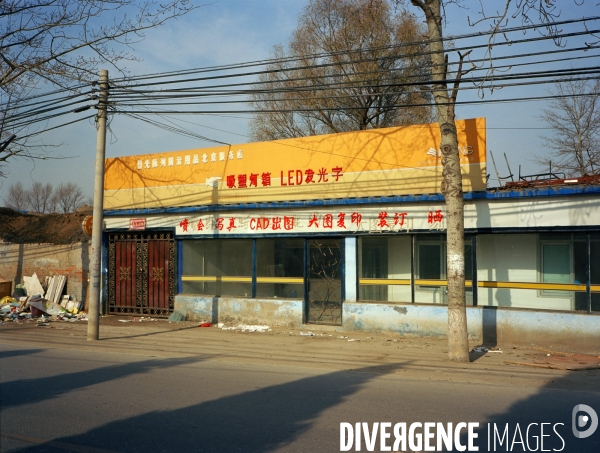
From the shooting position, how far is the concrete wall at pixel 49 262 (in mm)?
21094

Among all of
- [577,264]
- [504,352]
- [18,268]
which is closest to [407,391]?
[504,352]

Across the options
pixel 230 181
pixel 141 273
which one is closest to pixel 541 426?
pixel 230 181

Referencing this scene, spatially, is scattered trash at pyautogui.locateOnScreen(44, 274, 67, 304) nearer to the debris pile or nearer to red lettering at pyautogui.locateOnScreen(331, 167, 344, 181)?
the debris pile

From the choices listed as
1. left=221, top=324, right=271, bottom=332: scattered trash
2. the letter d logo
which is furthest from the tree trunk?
Answer: left=221, top=324, right=271, bottom=332: scattered trash

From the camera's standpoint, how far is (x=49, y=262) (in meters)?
21.9

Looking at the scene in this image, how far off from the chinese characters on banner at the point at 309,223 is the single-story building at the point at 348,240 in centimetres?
3

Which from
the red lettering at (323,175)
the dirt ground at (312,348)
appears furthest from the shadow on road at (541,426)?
the red lettering at (323,175)

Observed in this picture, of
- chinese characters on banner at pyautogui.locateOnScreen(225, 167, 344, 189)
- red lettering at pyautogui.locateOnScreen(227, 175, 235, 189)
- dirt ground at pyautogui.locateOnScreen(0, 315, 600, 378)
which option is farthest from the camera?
red lettering at pyautogui.locateOnScreen(227, 175, 235, 189)

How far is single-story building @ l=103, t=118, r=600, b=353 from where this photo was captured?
13.1 m

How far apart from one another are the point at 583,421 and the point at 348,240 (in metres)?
9.06

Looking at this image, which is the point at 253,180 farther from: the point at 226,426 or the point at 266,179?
the point at 226,426

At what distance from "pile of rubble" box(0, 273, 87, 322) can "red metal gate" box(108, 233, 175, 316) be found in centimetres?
155

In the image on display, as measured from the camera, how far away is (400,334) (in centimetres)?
1458

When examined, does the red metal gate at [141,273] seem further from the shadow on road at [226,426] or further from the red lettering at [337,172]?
the shadow on road at [226,426]
